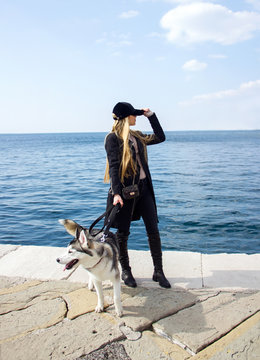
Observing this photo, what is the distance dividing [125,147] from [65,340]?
2210mm

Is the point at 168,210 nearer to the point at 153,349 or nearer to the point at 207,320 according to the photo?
the point at 207,320

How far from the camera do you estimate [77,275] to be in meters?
4.63

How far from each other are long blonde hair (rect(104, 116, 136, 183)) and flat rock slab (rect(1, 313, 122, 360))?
173 centimetres

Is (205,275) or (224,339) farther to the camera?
(205,275)

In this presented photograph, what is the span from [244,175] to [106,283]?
1941 centimetres

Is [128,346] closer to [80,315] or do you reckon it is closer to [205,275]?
[80,315]

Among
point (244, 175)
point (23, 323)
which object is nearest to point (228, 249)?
point (23, 323)

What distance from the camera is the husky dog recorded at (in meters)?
3.36

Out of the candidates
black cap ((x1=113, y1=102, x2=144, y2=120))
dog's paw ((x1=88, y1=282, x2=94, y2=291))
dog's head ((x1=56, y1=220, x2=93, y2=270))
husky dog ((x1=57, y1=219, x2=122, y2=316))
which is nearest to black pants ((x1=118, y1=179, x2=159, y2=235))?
husky dog ((x1=57, y1=219, x2=122, y2=316))

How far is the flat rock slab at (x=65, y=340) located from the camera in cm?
299

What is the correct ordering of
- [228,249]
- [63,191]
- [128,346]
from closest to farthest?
[128,346], [228,249], [63,191]

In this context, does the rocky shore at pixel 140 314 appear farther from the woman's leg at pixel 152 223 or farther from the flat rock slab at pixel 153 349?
the woman's leg at pixel 152 223

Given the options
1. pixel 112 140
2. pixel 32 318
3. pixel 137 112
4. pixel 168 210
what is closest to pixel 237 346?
pixel 32 318

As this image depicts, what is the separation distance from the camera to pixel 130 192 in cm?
418
